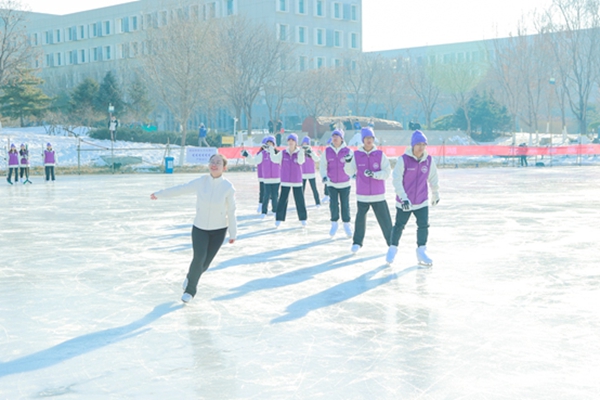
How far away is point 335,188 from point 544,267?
4137 millimetres

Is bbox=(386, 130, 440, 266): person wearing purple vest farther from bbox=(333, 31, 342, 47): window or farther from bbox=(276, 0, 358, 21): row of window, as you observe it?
bbox=(333, 31, 342, 47): window

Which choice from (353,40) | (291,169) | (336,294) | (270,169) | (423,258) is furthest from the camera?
(353,40)

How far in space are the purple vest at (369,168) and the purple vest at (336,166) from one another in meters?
1.85

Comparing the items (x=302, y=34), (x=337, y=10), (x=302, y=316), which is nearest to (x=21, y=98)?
(x=302, y=34)

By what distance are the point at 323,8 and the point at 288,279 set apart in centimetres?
7841

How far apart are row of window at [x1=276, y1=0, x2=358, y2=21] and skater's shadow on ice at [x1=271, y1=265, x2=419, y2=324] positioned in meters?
70.8

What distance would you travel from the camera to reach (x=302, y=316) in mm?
6879

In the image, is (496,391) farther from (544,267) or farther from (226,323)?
(544,267)

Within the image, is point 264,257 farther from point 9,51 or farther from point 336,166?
point 9,51

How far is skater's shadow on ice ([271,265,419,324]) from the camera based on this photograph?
7.05m

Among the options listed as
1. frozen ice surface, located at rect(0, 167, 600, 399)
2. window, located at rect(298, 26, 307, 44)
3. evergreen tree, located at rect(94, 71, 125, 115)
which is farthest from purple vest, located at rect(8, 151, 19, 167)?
window, located at rect(298, 26, 307, 44)

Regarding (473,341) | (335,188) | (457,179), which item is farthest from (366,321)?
(457,179)

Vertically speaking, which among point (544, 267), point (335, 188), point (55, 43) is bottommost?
point (544, 267)

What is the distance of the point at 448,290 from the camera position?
26.4 ft
